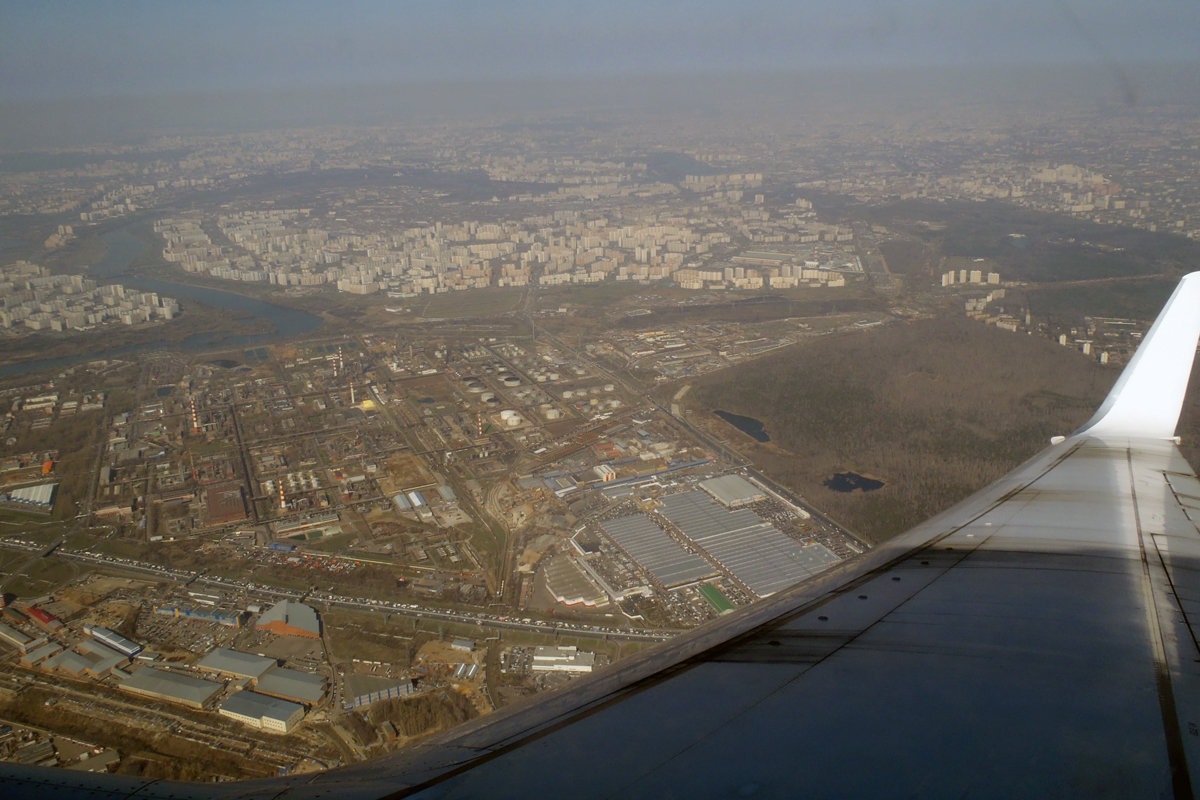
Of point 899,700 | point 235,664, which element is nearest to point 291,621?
point 235,664

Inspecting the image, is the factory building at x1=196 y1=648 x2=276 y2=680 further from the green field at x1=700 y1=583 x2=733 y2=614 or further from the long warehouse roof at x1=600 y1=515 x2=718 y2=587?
the green field at x1=700 y1=583 x2=733 y2=614

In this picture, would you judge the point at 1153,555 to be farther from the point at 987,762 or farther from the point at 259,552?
the point at 259,552

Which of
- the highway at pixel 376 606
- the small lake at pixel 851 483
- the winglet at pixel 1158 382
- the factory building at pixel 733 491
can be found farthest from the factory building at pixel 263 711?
the small lake at pixel 851 483

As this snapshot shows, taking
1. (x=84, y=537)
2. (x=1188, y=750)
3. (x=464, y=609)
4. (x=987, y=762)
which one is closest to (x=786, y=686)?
(x=987, y=762)

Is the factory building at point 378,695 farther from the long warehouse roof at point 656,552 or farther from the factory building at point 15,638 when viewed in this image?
the factory building at point 15,638

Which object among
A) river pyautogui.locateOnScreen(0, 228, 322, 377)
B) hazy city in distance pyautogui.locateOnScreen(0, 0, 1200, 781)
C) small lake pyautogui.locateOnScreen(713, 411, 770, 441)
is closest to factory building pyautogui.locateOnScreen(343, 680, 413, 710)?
hazy city in distance pyautogui.locateOnScreen(0, 0, 1200, 781)
